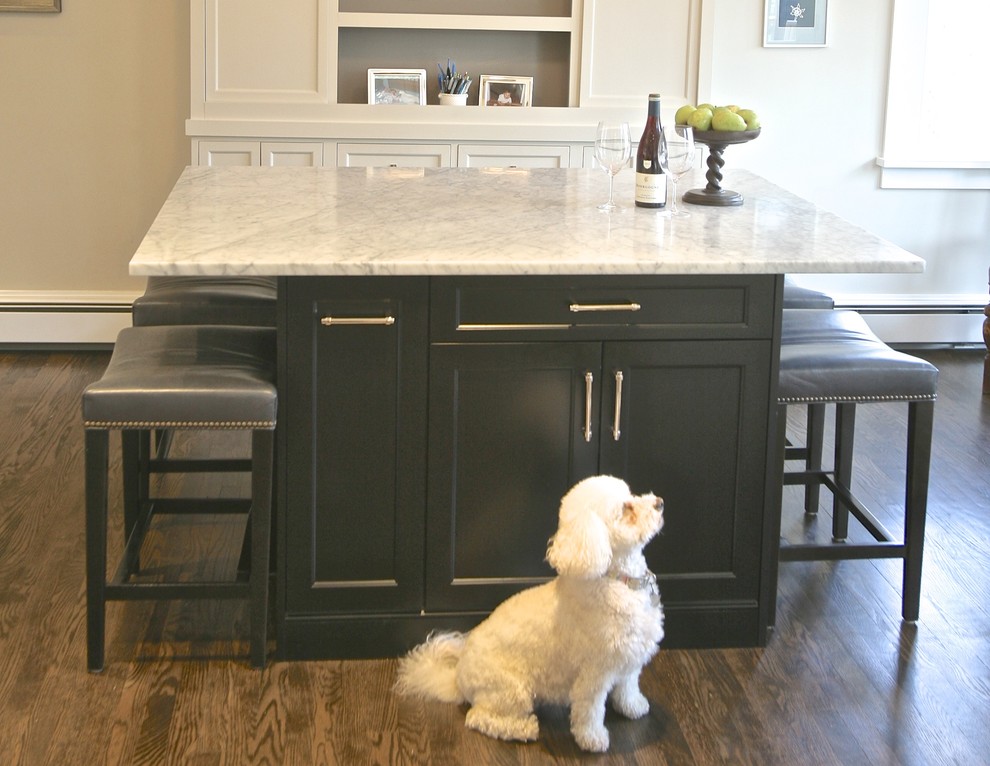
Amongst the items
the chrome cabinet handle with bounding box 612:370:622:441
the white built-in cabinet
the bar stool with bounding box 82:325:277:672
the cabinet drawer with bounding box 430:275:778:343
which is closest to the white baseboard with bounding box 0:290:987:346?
the white built-in cabinet

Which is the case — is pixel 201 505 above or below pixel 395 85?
below

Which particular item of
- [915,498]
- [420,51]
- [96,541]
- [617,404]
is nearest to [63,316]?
[420,51]

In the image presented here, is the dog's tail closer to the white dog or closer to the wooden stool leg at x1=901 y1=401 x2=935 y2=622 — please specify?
the white dog

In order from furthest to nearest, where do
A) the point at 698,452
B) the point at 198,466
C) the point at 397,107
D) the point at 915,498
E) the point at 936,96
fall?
the point at 936,96
the point at 397,107
the point at 198,466
the point at 915,498
the point at 698,452

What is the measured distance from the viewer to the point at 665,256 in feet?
9.04

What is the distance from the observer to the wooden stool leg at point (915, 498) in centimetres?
302

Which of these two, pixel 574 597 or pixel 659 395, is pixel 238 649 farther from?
pixel 659 395

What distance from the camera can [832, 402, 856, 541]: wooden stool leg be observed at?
3.49m

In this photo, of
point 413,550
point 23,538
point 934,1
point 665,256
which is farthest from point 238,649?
point 934,1

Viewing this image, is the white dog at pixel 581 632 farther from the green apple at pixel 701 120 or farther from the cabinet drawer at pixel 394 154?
the cabinet drawer at pixel 394 154

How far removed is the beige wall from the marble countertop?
138 centimetres

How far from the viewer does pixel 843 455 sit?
3.52 m

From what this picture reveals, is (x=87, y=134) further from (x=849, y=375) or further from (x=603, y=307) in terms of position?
(x=849, y=375)

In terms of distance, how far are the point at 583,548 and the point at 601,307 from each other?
576 millimetres
